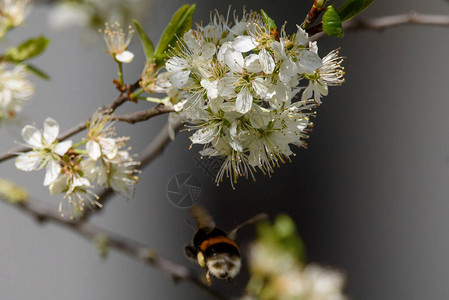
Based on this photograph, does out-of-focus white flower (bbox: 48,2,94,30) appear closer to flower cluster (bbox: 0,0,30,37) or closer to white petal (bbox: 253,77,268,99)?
flower cluster (bbox: 0,0,30,37)

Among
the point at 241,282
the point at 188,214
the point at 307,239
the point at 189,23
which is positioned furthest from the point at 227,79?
the point at 307,239

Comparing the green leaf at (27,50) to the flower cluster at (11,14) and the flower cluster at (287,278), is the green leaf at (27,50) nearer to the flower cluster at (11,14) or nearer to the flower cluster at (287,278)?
the flower cluster at (11,14)

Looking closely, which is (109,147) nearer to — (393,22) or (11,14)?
(11,14)

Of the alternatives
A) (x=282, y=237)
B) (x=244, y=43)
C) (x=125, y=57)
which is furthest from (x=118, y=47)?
(x=282, y=237)

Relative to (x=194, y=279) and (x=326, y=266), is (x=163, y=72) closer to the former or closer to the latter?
(x=194, y=279)

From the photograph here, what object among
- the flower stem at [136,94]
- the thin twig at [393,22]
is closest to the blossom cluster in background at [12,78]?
the flower stem at [136,94]

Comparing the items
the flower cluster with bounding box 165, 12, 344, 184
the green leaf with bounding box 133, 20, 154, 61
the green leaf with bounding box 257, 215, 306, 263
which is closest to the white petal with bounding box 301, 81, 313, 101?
the flower cluster with bounding box 165, 12, 344, 184

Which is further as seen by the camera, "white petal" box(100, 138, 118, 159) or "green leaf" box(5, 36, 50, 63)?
"green leaf" box(5, 36, 50, 63)
